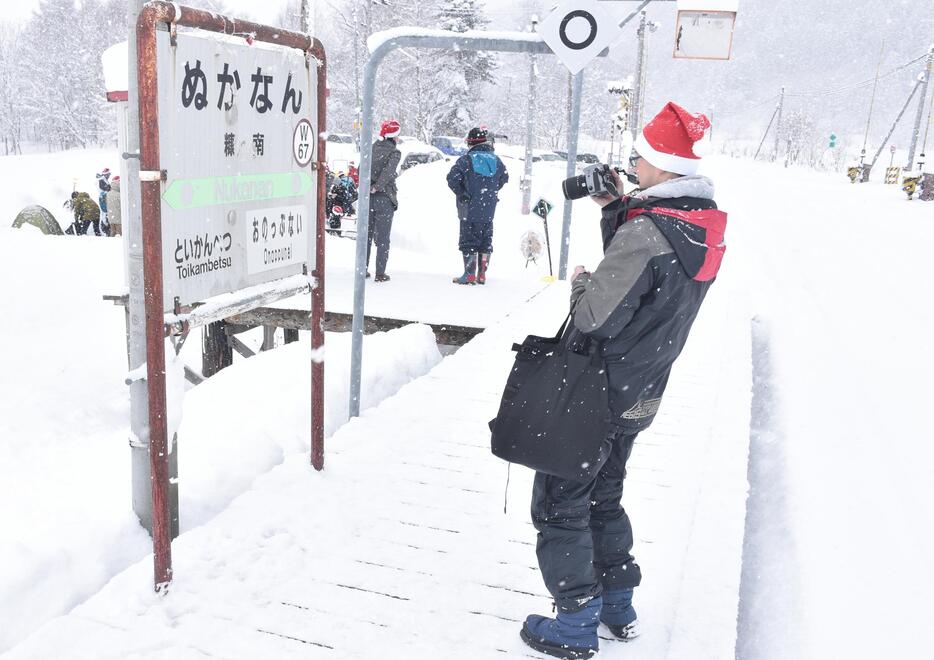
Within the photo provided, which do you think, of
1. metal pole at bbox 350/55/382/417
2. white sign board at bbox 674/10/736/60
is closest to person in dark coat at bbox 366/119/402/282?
metal pole at bbox 350/55/382/417

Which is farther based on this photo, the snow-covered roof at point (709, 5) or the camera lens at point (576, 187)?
the snow-covered roof at point (709, 5)

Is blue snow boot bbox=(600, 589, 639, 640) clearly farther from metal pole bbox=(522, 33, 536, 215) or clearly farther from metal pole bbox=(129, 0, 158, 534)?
metal pole bbox=(522, 33, 536, 215)

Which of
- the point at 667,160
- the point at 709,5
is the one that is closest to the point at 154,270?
the point at 667,160

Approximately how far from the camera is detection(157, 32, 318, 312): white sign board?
2.57m

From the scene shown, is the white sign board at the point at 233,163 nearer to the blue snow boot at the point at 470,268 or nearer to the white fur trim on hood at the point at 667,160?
the white fur trim on hood at the point at 667,160

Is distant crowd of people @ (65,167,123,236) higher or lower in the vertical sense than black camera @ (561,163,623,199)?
lower

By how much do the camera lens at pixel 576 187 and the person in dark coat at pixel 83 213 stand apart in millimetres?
19097

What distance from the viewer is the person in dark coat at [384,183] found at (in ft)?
27.9

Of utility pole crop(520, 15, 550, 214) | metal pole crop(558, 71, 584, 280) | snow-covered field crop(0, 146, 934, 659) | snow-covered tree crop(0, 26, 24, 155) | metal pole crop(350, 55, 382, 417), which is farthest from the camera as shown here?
snow-covered tree crop(0, 26, 24, 155)

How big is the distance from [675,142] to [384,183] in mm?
6565

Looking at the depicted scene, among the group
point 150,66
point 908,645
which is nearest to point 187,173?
point 150,66

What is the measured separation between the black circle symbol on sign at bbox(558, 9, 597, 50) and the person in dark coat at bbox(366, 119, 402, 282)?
8.78 ft

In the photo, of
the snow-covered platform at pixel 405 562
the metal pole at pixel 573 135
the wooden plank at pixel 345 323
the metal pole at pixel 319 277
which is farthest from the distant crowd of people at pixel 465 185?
the metal pole at pixel 319 277

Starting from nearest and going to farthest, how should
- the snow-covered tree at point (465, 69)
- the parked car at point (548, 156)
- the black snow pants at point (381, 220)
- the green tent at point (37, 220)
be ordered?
the black snow pants at point (381, 220) < the green tent at point (37, 220) < the snow-covered tree at point (465, 69) < the parked car at point (548, 156)
